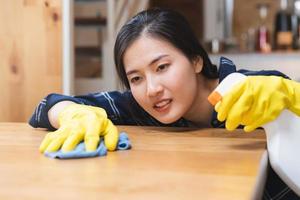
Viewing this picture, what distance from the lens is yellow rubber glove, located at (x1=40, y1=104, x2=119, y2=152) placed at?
0.68 m

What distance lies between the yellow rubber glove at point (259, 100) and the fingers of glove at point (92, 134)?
19cm

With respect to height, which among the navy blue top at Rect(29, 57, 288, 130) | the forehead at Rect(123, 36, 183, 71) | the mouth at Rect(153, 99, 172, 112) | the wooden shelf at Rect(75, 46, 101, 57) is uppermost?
the forehead at Rect(123, 36, 183, 71)

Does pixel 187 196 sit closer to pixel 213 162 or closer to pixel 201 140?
pixel 213 162

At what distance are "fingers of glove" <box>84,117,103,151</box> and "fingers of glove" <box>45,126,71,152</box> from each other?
0.03 meters

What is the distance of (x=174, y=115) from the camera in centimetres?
98

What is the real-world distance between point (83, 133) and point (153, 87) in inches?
9.5

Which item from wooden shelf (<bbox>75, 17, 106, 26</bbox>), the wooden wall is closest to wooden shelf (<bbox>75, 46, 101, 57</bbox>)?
wooden shelf (<bbox>75, 17, 106, 26</bbox>)

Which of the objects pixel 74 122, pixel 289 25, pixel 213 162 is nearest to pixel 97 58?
pixel 289 25

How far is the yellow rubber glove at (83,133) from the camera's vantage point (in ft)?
2.22

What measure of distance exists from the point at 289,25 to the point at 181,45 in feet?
7.98

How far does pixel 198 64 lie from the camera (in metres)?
1.08

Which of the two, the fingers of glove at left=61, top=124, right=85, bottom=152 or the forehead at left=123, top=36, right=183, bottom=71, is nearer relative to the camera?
the fingers of glove at left=61, top=124, right=85, bottom=152

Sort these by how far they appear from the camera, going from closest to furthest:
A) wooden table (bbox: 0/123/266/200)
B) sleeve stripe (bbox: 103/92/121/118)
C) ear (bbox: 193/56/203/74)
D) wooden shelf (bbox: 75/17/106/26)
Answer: wooden table (bbox: 0/123/266/200) → ear (bbox: 193/56/203/74) → sleeve stripe (bbox: 103/92/121/118) → wooden shelf (bbox: 75/17/106/26)

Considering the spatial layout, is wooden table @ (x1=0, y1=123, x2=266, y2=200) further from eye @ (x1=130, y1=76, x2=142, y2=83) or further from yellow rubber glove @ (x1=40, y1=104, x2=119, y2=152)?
eye @ (x1=130, y1=76, x2=142, y2=83)
